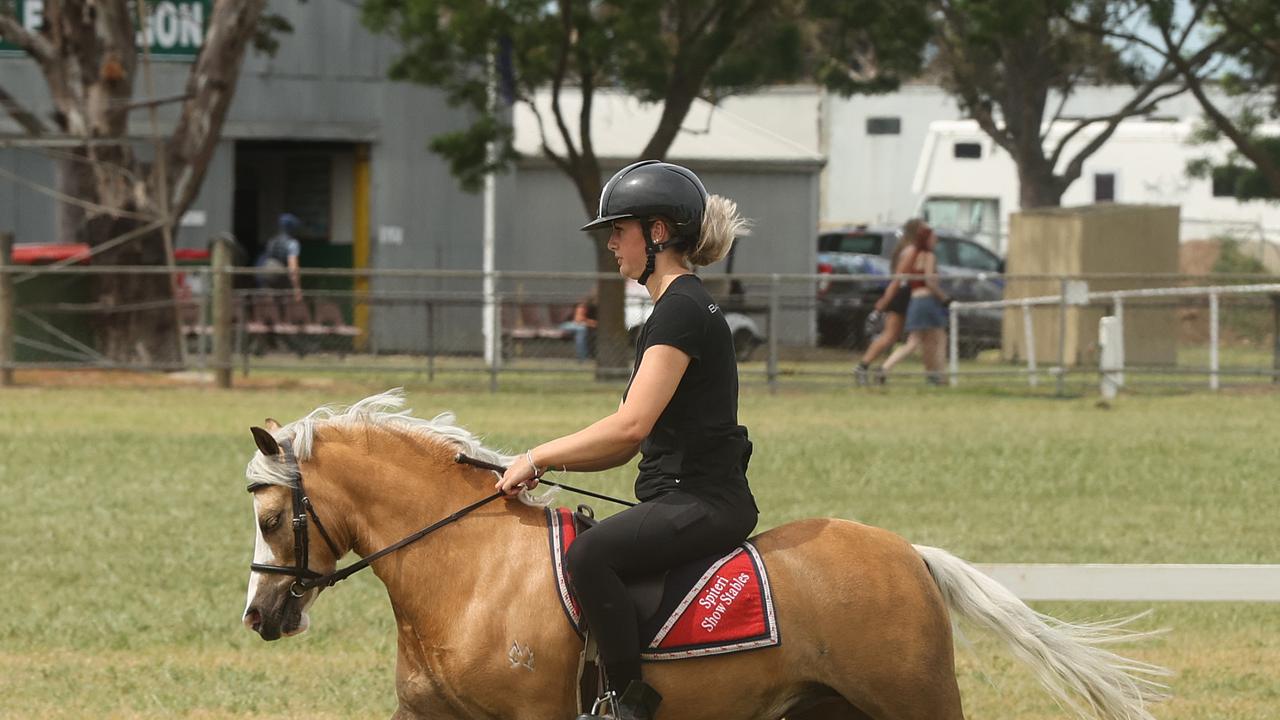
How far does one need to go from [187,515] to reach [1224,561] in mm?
7132

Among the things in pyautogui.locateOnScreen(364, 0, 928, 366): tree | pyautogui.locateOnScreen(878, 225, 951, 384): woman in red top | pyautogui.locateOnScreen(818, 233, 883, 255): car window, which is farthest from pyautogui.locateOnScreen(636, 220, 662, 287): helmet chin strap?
pyautogui.locateOnScreen(818, 233, 883, 255): car window

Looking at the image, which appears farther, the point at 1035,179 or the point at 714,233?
the point at 1035,179

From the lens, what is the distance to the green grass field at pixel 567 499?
8.22m

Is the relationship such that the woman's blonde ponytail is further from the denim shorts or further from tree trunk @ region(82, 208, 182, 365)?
tree trunk @ region(82, 208, 182, 365)

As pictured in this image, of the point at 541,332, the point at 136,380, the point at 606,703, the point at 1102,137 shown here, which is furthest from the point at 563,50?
the point at 606,703

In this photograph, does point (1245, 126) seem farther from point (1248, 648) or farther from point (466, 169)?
point (1248, 648)

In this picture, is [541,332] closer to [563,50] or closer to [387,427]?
[563,50]

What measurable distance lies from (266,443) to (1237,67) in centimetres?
3724

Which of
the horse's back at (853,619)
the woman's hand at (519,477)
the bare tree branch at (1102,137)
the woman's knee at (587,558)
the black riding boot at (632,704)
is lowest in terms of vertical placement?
the black riding boot at (632,704)

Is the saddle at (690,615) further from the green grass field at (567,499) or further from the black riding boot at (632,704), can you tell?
the green grass field at (567,499)

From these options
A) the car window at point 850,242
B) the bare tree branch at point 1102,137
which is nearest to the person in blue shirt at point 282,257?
the car window at point 850,242

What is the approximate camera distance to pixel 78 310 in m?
23.9

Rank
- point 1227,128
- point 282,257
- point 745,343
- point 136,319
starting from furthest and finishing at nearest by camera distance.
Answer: point 1227,128
point 282,257
point 745,343
point 136,319

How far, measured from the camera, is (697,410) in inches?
204
